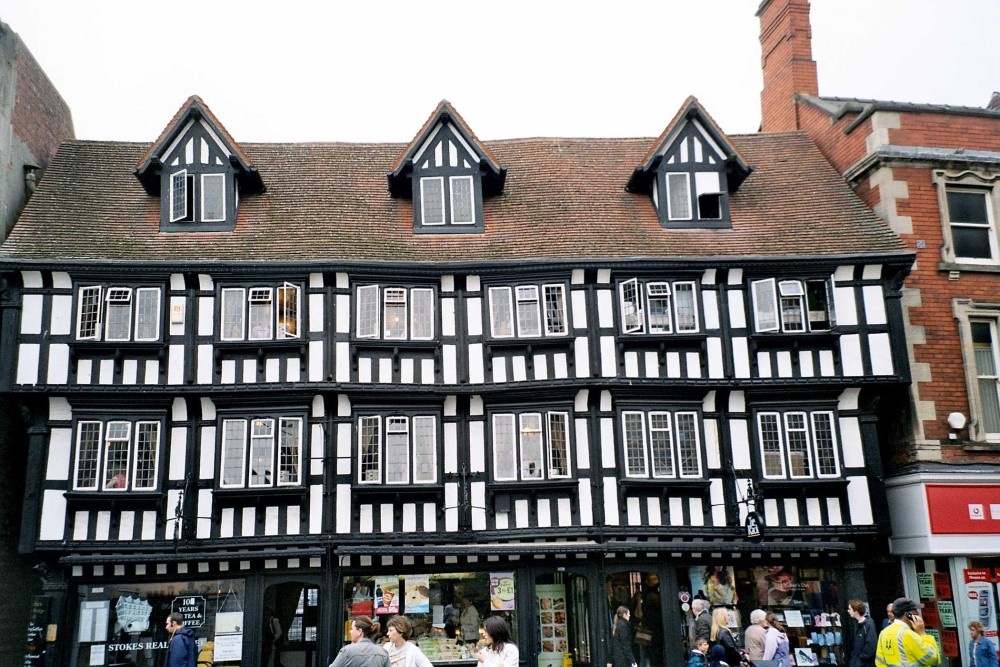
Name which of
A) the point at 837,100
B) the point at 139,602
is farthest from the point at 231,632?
the point at 837,100

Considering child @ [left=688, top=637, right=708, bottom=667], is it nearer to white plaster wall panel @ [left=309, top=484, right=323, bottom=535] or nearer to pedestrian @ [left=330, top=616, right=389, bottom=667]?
pedestrian @ [left=330, top=616, right=389, bottom=667]

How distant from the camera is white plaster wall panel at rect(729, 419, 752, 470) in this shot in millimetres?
19781

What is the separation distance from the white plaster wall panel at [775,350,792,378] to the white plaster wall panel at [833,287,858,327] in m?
1.26

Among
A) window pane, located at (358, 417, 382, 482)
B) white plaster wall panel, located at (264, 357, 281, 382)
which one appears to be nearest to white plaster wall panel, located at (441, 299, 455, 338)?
window pane, located at (358, 417, 382, 482)

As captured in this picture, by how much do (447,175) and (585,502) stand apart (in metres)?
7.66

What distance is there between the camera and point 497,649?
10188 millimetres

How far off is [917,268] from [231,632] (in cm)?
1556

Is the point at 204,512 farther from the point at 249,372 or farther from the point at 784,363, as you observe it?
the point at 784,363

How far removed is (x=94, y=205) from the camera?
21719 mm

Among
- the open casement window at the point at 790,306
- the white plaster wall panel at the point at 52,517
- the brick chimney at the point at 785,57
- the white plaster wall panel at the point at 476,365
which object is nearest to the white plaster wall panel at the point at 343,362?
the white plaster wall panel at the point at 476,365

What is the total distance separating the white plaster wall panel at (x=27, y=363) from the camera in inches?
754

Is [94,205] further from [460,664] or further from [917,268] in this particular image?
[917,268]

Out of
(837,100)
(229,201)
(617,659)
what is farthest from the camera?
(837,100)

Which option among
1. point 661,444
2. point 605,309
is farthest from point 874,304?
point 605,309
